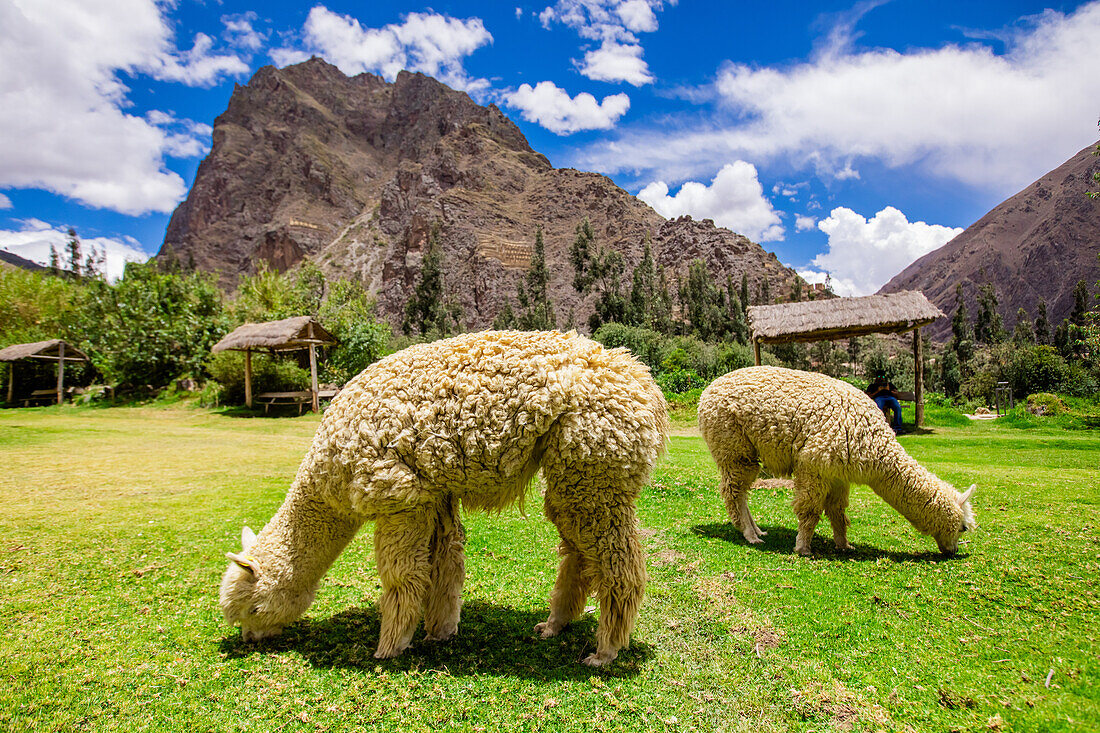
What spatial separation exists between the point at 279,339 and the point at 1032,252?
126 meters

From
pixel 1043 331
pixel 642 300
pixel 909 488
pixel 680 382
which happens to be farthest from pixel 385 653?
pixel 1043 331

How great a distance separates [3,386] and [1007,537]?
148 ft

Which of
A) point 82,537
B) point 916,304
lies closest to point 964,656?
point 82,537

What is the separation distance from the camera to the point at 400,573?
3.86 meters

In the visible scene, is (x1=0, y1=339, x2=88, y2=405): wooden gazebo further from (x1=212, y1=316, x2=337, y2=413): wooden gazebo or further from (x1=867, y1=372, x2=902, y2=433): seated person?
(x1=867, y1=372, x2=902, y2=433): seated person

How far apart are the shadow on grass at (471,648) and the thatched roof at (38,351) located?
3459cm

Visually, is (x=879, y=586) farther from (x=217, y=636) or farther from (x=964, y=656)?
(x=217, y=636)

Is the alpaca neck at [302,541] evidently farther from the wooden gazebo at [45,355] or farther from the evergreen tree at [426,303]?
the evergreen tree at [426,303]

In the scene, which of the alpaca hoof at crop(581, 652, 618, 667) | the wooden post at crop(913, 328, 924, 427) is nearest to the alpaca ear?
the alpaca hoof at crop(581, 652, 618, 667)

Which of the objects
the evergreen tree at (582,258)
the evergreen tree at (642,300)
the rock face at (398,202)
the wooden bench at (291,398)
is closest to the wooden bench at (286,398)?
the wooden bench at (291,398)

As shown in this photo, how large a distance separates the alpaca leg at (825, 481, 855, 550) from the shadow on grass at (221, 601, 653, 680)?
3.83 m

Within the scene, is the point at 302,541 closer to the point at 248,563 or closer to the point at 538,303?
the point at 248,563

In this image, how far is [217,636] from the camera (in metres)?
4.27

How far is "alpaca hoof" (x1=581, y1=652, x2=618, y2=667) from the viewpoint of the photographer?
379cm
